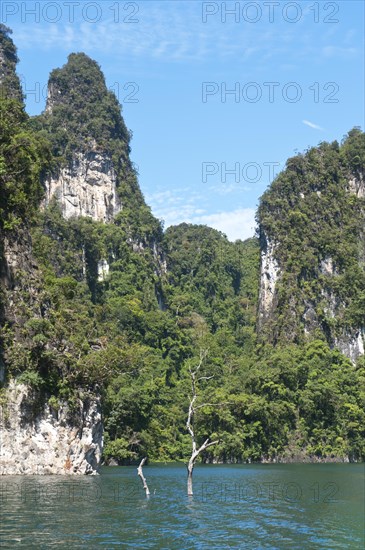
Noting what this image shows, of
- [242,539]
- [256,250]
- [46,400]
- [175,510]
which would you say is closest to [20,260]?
[46,400]

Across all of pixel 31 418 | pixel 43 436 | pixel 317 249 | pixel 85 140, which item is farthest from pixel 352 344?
pixel 31 418

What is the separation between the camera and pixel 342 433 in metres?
68.6

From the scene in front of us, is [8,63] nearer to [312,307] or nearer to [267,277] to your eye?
[267,277]

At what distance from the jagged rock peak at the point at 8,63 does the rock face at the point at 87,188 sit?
15.0m

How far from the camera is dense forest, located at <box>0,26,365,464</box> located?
41.1 meters

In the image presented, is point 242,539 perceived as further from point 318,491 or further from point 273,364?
point 273,364

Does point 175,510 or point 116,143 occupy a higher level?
point 116,143

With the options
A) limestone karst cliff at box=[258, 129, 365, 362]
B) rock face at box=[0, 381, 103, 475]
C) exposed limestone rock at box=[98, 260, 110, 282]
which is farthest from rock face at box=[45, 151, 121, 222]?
rock face at box=[0, 381, 103, 475]

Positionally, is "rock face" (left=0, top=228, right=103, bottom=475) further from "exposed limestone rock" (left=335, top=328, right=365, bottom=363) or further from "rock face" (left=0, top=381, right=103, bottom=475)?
"exposed limestone rock" (left=335, top=328, right=365, bottom=363)

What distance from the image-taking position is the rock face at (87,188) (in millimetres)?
100125

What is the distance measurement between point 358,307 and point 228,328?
24.7m

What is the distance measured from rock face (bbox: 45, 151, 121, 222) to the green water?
69330 mm

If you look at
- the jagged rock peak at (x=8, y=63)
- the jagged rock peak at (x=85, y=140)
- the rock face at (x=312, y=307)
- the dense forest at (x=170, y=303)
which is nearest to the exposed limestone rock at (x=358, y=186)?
the dense forest at (x=170, y=303)

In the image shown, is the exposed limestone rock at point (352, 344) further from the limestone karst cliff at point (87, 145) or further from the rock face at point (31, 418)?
the rock face at point (31, 418)
